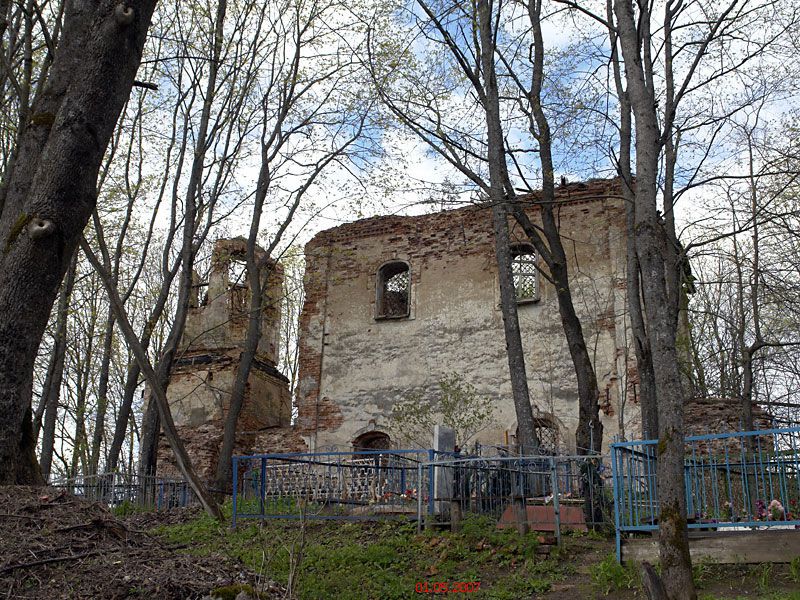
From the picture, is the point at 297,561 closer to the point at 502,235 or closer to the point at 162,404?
the point at 162,404

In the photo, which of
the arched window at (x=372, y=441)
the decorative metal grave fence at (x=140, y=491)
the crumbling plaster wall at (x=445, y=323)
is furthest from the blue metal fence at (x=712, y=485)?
the arched window at (x=372, y=441)

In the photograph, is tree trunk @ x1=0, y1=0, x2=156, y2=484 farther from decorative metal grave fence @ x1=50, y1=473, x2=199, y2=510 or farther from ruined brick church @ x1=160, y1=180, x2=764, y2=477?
ruined brick church @ x1=160, y1=180, x2=764, y2=477

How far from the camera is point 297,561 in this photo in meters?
6.82

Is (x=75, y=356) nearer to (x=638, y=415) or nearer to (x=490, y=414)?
(x=490, y=414)

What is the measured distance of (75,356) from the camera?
1045 inches

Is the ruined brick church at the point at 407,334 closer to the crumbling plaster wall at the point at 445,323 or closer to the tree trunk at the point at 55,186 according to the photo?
the crumbling plaster wall at the point at 445,323

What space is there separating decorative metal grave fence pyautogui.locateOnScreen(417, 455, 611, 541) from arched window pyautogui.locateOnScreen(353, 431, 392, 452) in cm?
840

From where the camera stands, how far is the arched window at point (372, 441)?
2081 centimetres

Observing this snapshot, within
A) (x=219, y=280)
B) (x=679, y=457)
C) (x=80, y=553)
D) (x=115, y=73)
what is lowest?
(x=80, y=553)

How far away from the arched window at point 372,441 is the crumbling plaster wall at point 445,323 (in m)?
0.19

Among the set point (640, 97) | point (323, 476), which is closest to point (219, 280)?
point (323, 476)

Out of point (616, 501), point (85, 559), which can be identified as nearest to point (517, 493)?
point (616, 501)

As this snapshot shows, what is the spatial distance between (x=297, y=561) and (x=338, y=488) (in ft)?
22.1

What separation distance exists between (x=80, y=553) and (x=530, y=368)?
14.8 meters
